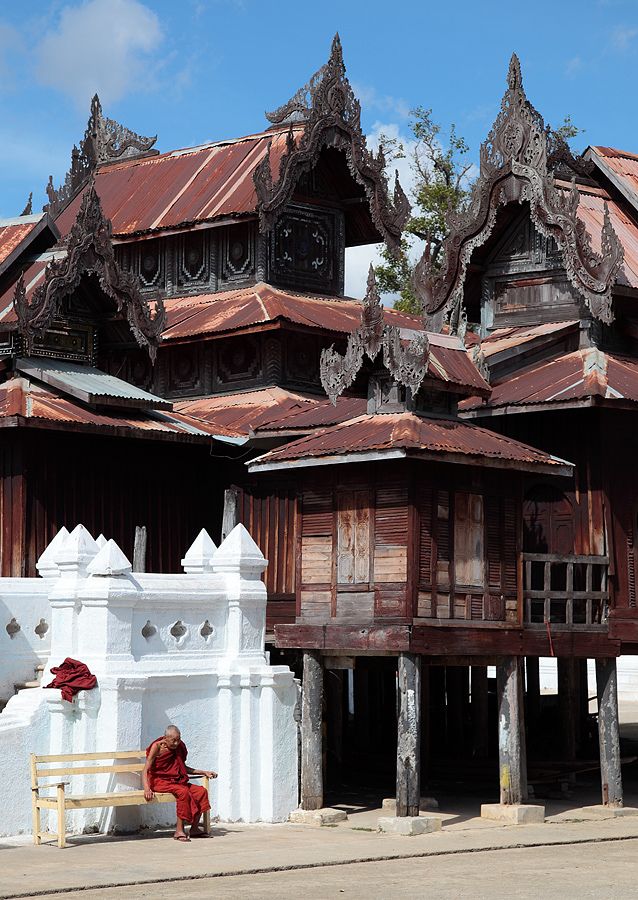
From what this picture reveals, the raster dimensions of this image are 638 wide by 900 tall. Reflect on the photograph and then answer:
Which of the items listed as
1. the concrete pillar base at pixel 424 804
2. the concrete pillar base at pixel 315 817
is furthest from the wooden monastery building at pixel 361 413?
the concrete pillar base at pixel 424 804

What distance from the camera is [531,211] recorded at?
25281mm

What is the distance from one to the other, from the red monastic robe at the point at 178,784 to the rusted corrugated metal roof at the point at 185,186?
12.0m

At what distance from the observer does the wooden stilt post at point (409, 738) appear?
66.2 ft

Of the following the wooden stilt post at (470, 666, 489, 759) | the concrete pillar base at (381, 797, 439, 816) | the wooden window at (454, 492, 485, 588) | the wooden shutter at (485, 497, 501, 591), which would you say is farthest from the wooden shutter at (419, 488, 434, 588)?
the wooden stilt post at (470, 666, 489, 759)

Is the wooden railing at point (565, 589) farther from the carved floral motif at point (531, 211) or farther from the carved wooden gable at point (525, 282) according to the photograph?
the carved wooden gable at point (525, 282)

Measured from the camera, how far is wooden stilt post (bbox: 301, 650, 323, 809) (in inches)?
827

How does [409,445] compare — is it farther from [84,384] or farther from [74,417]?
[84,384]

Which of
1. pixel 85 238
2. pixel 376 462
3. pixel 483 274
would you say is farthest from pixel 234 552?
pixel 483 274

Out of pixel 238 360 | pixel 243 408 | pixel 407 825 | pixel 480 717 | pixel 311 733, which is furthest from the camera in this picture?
pixel 480 717

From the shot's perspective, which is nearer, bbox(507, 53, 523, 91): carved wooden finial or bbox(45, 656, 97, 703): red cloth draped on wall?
bbox(45, 656, 97, 703): red cloth draped on wall

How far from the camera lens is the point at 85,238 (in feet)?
80.0

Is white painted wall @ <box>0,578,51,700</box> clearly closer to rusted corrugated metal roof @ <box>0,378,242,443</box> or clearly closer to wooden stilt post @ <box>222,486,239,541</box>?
rusted corrugated metal roof @ <box>0,378,242,443</box>

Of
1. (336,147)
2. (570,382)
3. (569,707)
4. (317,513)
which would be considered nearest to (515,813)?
(317,513)

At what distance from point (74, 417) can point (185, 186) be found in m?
8.90
